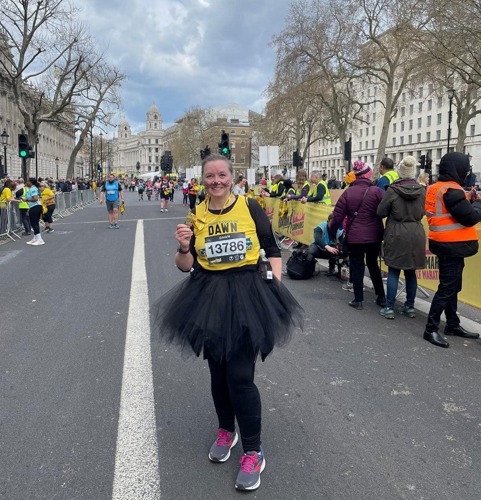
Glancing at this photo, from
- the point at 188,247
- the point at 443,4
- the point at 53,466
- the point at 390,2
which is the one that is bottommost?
the point at 53,466

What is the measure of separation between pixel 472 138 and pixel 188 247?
264 feet

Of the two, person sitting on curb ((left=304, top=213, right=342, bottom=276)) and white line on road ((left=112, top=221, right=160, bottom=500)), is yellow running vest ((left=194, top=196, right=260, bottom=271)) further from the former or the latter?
person sitting on curb ((left=304, top=213, right=342, bottom=276))

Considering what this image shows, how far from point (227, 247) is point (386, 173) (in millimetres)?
5297

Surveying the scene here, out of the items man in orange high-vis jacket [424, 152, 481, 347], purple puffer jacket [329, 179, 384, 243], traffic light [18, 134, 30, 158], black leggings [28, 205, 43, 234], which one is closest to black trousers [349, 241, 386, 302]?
purple puffer jacket [329, 179, 384, 243]

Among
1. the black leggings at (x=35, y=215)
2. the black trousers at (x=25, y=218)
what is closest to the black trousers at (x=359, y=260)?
the black leggings at (x=35, y=215)

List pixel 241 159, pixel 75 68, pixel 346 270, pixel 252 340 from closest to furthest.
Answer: pixel 252 340
pixel 346 270
pixel 75 68
pixel 241 159

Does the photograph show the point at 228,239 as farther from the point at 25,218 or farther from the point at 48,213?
the point at 48,213

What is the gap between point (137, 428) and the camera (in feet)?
10.8

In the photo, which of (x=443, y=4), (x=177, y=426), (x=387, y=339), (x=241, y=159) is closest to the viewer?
(x=177, y=426)

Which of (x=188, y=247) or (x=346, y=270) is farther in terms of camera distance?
(x=346, y=270)

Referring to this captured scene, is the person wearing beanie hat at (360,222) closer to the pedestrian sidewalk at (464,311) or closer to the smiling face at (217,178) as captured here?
the pedestrian sidewalk at (464,311)

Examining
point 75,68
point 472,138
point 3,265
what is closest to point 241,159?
point 472,138

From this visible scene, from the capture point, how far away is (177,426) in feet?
11.0

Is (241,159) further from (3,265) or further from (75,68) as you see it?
(3,265)
